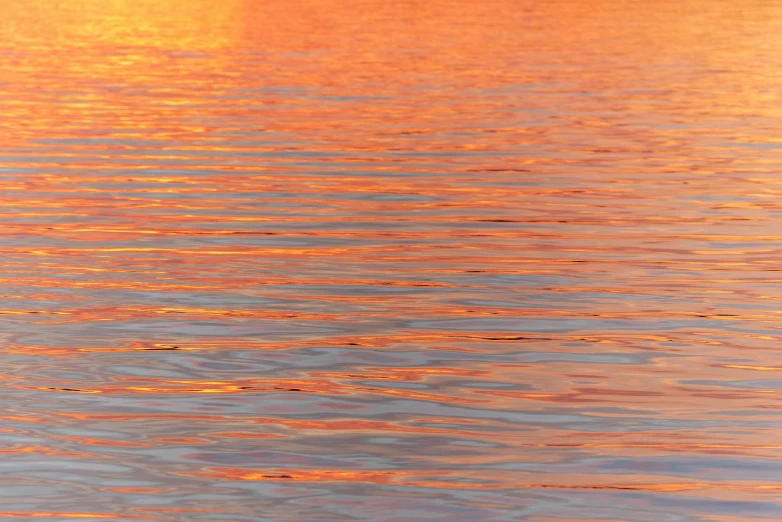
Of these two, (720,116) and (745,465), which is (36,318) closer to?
→ (745,465)

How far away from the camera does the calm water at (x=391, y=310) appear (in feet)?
17.1

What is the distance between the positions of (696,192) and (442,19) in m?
29.9

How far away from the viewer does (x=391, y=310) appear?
25.7ft

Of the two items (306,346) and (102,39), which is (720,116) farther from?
(102,39)

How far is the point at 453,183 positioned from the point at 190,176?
2374 mm

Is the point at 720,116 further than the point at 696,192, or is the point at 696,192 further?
the point at 720,116

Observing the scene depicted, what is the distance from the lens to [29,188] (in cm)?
1230

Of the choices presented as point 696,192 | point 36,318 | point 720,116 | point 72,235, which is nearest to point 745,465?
point 36,318

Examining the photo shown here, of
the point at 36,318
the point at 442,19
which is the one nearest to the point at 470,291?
the point at 36,318

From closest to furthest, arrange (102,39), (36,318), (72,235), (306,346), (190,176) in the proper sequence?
(306,346) < (36,318) < (72,235) < (190,176) < (102,39)

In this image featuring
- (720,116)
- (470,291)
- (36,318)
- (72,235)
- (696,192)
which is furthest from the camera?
(720,116)

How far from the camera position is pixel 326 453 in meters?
5.48

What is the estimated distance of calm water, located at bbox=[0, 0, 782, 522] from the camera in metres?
5.21

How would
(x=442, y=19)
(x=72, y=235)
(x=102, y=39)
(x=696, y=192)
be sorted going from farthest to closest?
(x=442, y=19) < (x=102, y=39) < (x=696, y=192) < (x=72, y=235)
